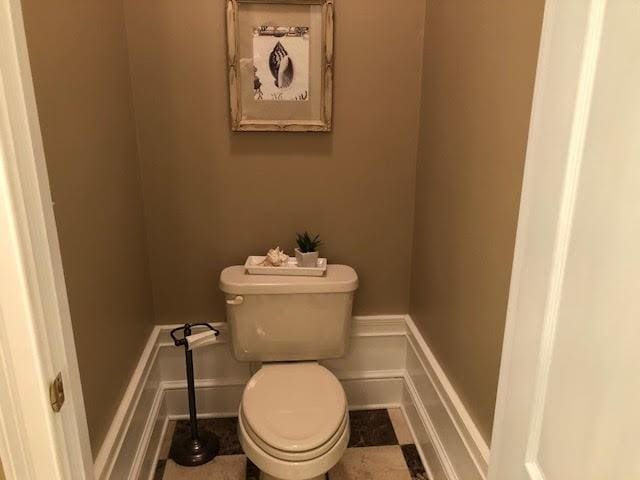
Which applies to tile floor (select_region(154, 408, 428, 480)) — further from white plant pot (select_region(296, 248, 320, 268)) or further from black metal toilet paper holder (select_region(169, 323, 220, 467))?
white plant pot (select_region(296, 248, 320, 268))

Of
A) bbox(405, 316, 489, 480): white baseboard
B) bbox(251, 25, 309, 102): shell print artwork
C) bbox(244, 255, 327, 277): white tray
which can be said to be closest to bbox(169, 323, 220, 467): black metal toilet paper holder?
bbox(244, 255, 327, 277): white tray

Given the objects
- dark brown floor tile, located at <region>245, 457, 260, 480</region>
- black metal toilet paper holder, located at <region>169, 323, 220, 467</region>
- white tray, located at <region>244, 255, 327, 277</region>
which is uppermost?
white tray, located at <region>244, 255, 327, 277</region>

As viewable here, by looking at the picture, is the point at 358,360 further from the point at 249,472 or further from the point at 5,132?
the point at 5,132

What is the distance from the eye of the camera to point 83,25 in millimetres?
1279

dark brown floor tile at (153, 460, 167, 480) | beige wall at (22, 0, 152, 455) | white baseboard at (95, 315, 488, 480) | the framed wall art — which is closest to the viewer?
beige wall at (22, 0, 152, 455)

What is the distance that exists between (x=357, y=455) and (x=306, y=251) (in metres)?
0.84

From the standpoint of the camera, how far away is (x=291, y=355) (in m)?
1.90

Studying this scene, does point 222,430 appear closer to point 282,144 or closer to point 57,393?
point 282,144

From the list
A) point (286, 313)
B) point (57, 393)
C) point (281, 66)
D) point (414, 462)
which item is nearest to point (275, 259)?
point (286, 313)

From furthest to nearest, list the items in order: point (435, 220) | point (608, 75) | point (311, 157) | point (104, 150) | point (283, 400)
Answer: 1. point (311, 157)
2. point (435, 220)
3. point (283, 400)
4. point (104, 150)
5. point (608, 75)

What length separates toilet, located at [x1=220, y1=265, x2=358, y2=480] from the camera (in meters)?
1.50

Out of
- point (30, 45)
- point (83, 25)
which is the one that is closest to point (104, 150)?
point (83, 25)

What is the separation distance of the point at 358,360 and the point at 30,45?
167 centimetres

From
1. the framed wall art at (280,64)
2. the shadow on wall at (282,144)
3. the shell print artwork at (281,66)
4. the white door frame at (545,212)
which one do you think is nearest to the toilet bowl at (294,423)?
the white door frame at (545,212)
